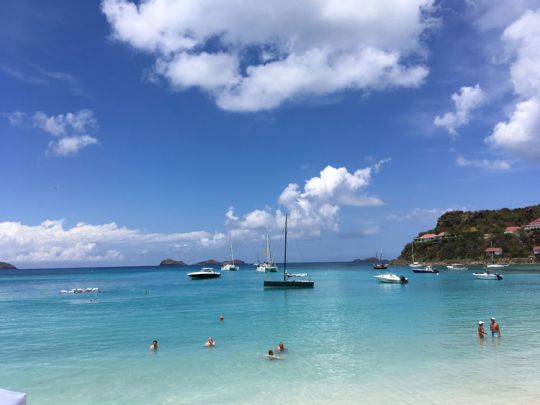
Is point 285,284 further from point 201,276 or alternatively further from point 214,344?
point 201,276

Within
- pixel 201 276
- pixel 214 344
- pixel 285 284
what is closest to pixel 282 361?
pixel 214 344

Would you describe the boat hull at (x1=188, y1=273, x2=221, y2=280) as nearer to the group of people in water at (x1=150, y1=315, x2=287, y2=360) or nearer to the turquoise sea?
the turquoise sea

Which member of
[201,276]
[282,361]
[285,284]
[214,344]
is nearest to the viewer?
[282,361]

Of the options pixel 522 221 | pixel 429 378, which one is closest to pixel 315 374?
pixel 429 378

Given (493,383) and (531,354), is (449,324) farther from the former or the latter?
(493,383)

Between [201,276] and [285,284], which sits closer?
[285,284]

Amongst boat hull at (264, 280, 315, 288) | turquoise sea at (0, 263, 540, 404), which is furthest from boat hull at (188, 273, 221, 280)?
turquoise sea at (0, 263, 540, 404)

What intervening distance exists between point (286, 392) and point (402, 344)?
12.8 meters

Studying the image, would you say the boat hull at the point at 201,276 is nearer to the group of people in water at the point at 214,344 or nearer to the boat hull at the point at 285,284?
the boat hull at the point at 285,284

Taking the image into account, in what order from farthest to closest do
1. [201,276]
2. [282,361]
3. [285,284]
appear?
[201,276] < [285,284] < [282,361]

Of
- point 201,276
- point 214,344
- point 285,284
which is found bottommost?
point 201,276

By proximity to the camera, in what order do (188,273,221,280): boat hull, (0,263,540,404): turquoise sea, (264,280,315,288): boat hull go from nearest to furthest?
(0,263,540,404): turquoise sea < (264,280,315,288): boat hull < (188,273,221,280): boat hull

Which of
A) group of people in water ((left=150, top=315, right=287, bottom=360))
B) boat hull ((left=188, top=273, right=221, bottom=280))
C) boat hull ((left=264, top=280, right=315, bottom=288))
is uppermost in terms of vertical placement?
boat hull ((left=264, top=280, right=315, bottom=288))

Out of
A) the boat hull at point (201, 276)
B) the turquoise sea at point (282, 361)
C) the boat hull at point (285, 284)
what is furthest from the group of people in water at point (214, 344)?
the boat hull at point (201, 276)
